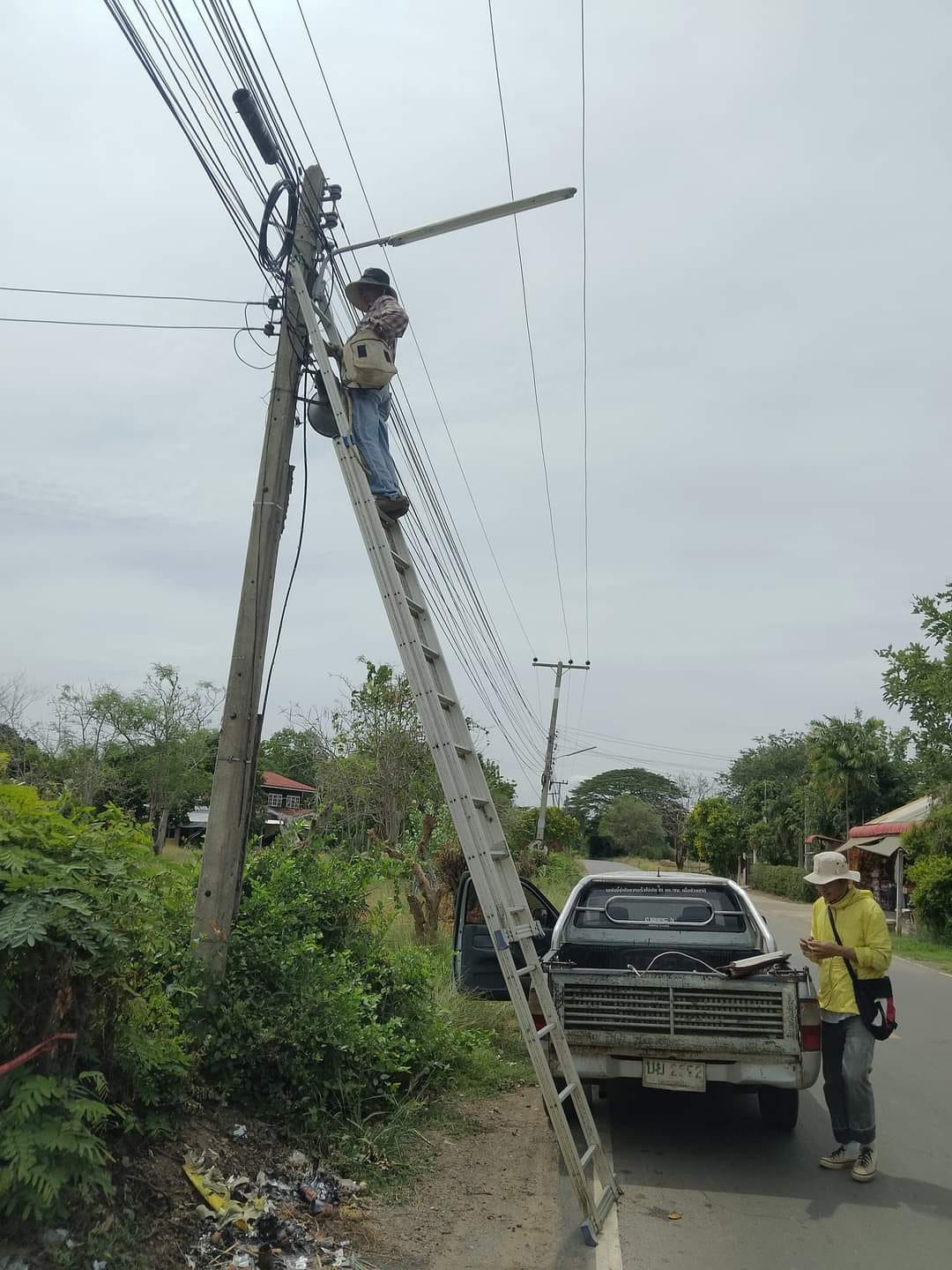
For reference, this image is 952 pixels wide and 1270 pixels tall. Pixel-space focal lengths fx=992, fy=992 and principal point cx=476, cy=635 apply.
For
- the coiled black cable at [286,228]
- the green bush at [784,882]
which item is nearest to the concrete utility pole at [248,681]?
the coiled black cable at [286,228]

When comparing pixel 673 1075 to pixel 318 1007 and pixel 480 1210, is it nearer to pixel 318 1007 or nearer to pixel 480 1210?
pixel 480 1210

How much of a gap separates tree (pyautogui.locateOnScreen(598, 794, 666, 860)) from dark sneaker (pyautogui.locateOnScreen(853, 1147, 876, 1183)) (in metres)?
89.3

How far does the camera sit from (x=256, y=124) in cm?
693

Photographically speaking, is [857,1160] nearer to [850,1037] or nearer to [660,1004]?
[850,1037]

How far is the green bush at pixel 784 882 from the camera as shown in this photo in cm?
4281

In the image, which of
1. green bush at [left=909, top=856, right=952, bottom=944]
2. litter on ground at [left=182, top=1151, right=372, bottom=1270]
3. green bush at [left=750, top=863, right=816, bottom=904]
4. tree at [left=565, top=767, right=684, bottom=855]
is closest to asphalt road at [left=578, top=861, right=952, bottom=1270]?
litter on ground at [left=182, top=1151, right=372, bottom=1270]

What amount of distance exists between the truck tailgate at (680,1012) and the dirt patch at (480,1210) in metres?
0.85

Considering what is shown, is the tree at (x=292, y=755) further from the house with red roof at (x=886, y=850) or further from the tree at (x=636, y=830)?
the tree at (x=636, y=830)

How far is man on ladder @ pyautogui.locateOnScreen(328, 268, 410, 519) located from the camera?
6.59 meters

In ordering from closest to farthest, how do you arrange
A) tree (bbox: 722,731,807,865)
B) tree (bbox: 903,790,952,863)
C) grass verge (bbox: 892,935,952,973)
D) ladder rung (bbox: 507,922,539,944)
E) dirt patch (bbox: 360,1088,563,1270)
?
dirt patch (bbox: 360,1088,563,1270)
ladder rung (bbox: 507,922,539,944)
grass verge (bbox: 892,935,952,973)
tree (bbox: 903,790,952,863)
tree (bbox: 722,731,807,865)

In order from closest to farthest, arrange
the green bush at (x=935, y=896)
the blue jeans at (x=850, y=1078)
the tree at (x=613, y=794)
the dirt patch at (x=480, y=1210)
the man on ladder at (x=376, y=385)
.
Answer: the dirt patch at (x=480, y=1210), the blue jeans at (x=850, y=1078), the man on ladder at (x=376, y=385), the green bush at (x=935, y=896), the tree at (x=613, y=794)

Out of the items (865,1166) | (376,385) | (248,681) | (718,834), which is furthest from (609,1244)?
(718,834)

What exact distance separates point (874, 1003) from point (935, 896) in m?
19.1

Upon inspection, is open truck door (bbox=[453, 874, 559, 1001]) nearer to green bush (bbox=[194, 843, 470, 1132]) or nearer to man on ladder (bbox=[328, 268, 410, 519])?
green bush (bbox=[194, 843, 470, 1132])
